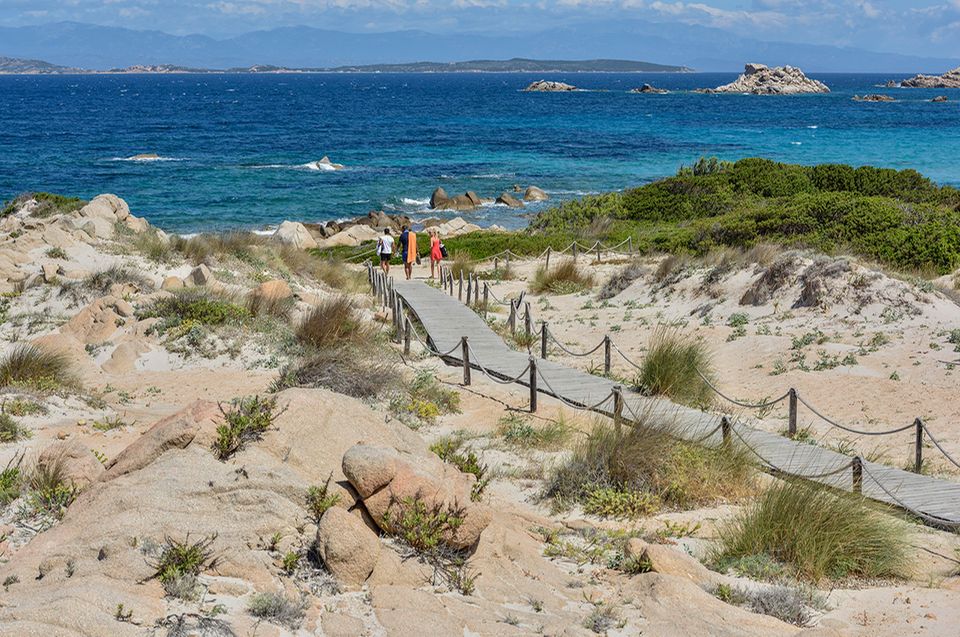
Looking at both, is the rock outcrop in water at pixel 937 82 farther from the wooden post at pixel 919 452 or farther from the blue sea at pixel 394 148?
the wooden post at pixel 919 452

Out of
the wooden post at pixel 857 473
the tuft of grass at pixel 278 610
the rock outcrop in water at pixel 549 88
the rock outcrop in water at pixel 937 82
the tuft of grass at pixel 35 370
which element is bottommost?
the tuft of grass at pixel 35 370

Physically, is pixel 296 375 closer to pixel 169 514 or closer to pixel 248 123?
pixel 169 514

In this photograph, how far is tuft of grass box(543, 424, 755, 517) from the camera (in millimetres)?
8375

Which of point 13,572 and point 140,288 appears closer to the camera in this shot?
point 13,572

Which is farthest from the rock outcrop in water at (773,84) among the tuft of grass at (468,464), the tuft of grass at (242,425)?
the tuft of grass at (242,425)

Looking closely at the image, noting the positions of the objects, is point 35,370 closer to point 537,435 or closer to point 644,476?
point 537,435

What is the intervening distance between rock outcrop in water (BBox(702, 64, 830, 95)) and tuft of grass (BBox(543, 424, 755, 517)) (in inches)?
6253

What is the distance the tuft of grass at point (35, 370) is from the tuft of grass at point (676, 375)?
7633mm

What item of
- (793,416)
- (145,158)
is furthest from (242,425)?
(145,158)

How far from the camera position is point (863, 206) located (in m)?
21.5

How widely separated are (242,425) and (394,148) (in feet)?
208

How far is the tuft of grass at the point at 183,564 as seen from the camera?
5.41m

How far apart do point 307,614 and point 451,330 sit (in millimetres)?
11329

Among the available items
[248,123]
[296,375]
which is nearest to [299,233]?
[296,375]
